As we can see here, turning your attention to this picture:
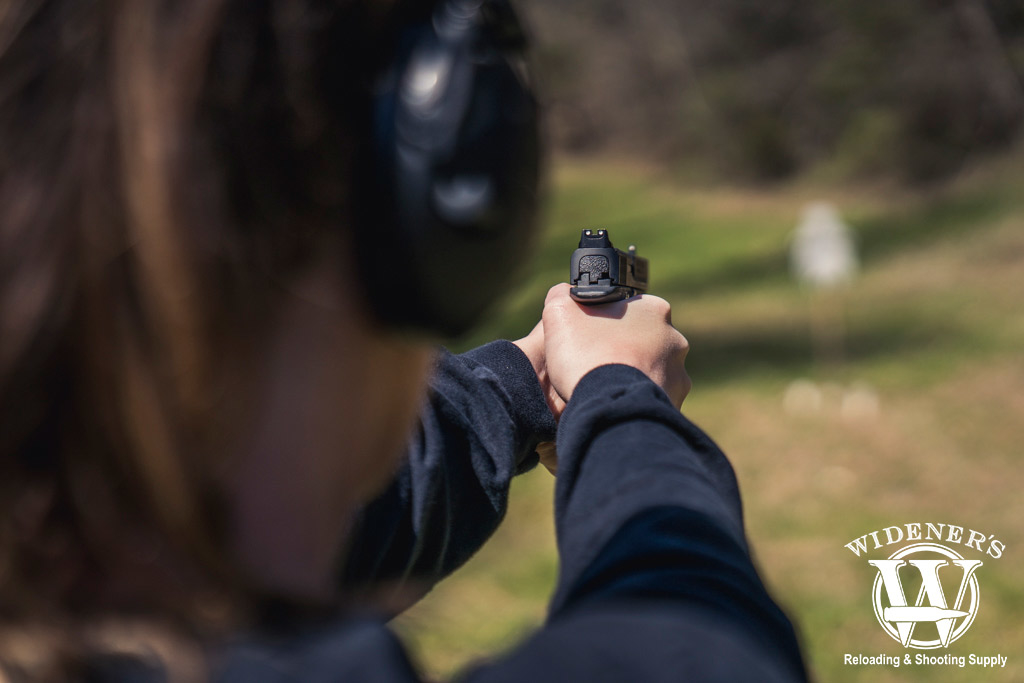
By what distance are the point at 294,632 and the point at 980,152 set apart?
16.0 m

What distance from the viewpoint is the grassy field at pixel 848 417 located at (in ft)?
13.1

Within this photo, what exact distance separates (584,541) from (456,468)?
367mm

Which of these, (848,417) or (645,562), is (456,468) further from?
(848,417)

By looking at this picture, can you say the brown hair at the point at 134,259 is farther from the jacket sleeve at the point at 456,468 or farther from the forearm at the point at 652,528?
the jacket sleeve at the point at 456,468

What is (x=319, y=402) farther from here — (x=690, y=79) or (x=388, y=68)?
(x=690, y=79)

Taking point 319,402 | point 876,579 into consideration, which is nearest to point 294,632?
point 319,402

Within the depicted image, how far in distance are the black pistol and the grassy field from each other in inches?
4.1

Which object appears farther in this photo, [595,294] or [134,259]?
[595,294]

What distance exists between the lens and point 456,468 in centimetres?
117

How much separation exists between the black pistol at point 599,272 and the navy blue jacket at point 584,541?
132 millimetres

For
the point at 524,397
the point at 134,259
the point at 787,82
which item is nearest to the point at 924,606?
the point at 524,397

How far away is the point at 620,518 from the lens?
0.82 metres

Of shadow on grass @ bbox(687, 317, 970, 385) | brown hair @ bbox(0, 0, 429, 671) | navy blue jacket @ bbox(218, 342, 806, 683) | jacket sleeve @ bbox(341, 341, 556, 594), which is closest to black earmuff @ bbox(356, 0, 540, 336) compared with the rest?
brown hair @ bbox(0, 0, 429, 671)

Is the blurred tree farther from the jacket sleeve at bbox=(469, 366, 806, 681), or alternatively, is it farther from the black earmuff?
the black earmuff
